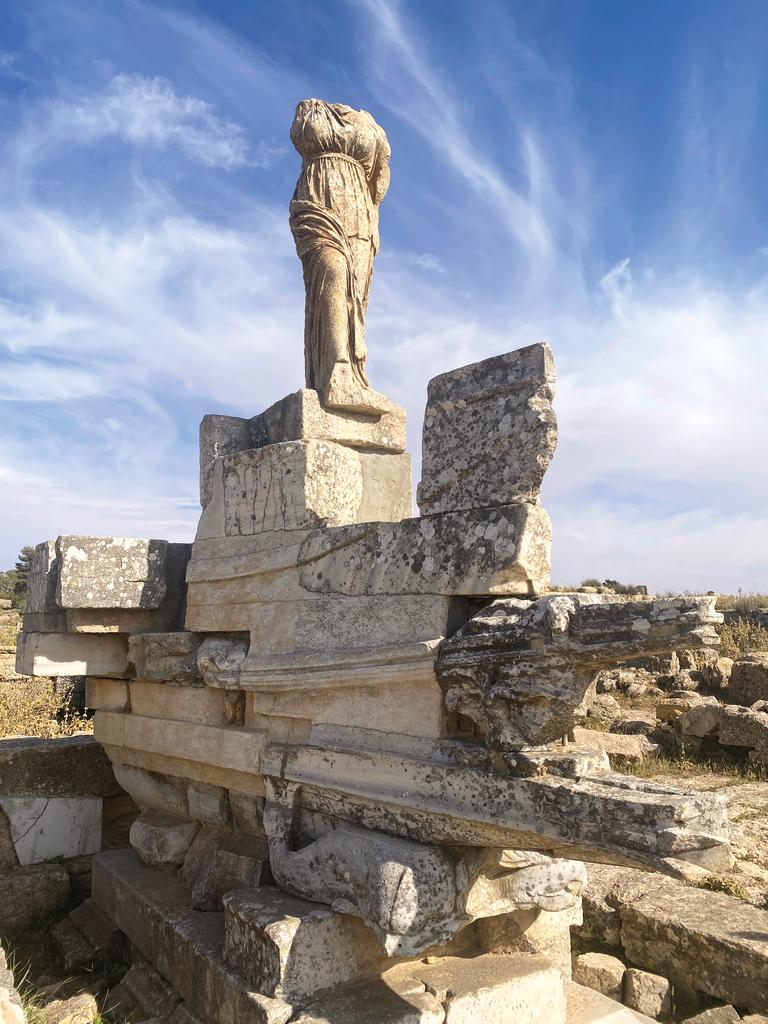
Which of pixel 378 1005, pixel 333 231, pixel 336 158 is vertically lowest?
pixel 378 1005

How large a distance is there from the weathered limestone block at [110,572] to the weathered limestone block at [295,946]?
6.09 feet

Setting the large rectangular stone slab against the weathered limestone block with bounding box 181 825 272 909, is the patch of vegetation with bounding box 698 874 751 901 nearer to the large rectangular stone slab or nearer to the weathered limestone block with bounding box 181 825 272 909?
the weathered limestone block with bounding box 181 825 272 909

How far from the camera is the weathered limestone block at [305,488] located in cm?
388

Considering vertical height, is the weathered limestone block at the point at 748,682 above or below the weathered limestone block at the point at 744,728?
above

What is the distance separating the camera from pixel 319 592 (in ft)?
12.2

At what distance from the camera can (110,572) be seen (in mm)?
4562

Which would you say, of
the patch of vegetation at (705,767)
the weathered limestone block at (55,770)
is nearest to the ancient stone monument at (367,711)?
the weathered limestone block at (55,770)

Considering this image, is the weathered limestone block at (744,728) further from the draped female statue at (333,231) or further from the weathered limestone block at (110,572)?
the weathered limestone block at (110,572)

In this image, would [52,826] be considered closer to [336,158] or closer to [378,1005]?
[378,1005]

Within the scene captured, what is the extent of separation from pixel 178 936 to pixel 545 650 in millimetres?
2270

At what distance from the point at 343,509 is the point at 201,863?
2.00 meters

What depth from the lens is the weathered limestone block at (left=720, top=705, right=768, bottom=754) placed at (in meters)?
8.15

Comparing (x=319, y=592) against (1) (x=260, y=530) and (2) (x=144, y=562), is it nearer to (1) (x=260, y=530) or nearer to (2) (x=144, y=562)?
(1) (x=260, y=530)

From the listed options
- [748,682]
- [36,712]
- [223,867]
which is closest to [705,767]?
[748,682]
